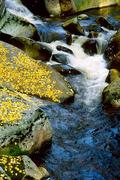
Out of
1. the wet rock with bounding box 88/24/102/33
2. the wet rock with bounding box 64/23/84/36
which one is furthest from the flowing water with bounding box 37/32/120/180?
the wet rock with bounding box 88/24/102/33

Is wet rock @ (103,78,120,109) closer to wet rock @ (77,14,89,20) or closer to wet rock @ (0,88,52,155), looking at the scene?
wet rock @ (0,88,52,155)

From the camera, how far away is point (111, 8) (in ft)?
114

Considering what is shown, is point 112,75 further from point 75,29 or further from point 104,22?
point 104,22

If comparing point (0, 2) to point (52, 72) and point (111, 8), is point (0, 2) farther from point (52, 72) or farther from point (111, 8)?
point (111, 8)

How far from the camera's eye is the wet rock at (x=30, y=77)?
17.9 meters

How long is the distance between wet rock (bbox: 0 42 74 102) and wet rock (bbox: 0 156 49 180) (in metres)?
5.53

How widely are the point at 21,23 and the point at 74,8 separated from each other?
9071mm

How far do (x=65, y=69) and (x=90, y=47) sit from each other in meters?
4.33

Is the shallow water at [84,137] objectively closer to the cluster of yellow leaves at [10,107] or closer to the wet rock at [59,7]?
the cluster of yellow leaves at [10,107]

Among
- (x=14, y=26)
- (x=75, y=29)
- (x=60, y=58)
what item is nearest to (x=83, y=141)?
(x=60, y=58)

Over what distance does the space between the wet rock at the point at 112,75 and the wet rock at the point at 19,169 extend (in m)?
8.78

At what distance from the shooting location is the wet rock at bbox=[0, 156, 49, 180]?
37.9ft

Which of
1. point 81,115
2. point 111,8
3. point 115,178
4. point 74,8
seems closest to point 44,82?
point 81,115

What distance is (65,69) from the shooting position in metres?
20.8
